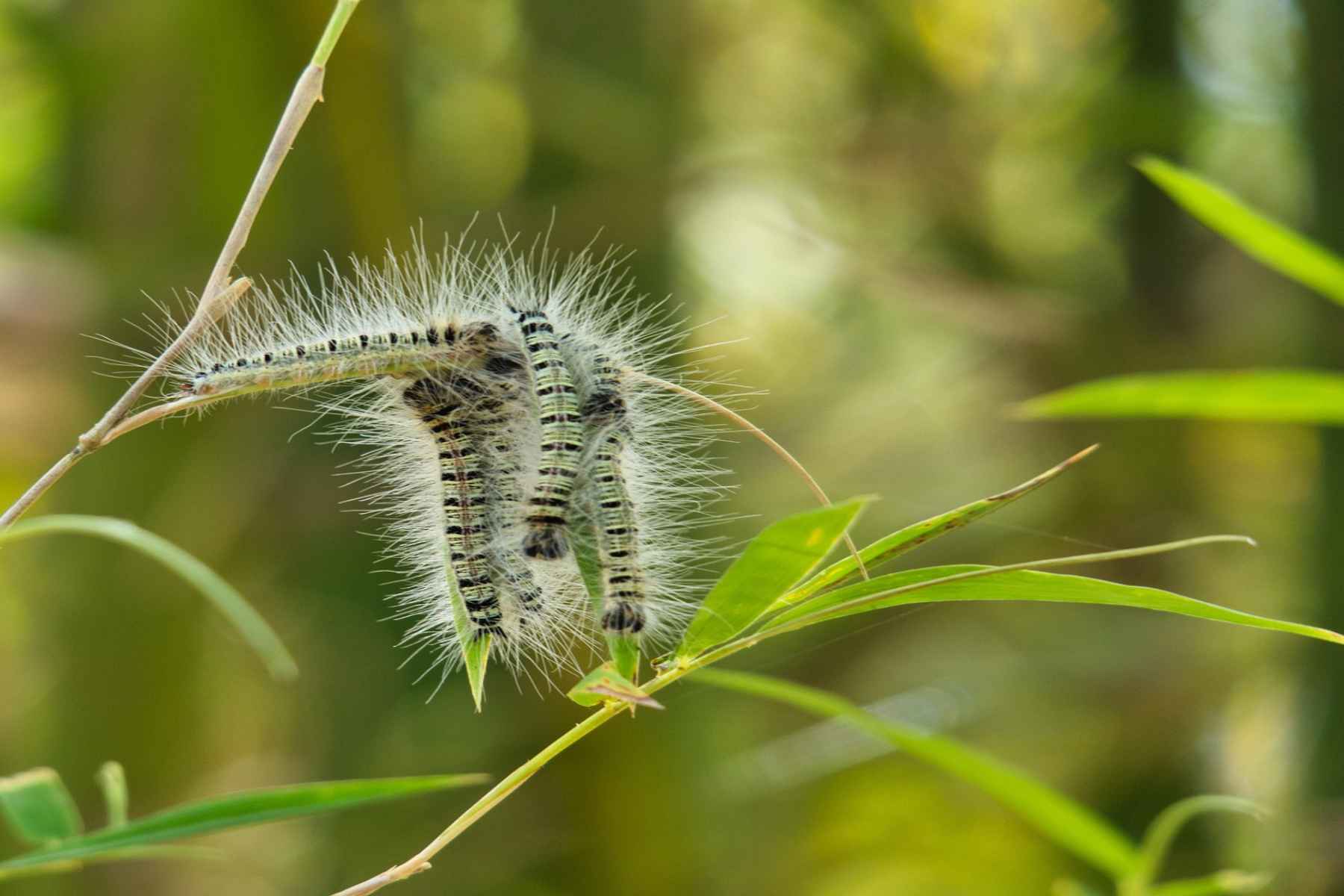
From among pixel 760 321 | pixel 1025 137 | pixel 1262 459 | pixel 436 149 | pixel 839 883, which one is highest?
pixel 436 149

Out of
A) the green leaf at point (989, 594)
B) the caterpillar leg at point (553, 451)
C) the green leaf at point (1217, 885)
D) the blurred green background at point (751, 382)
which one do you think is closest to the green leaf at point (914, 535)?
the green leaf at point (989, 594)

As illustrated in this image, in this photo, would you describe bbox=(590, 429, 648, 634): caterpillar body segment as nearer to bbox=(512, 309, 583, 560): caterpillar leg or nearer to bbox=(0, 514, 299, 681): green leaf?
bbox=(512, 309, 583, 560): caterpillar leg

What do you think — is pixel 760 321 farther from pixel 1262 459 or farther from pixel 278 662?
pixel 278 662

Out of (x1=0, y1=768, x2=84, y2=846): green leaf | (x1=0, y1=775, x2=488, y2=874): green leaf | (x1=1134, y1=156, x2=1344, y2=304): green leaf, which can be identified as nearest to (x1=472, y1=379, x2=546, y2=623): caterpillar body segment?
(x1=0, y1=775, x2=488, y2=874): green leaf

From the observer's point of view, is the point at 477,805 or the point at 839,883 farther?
the point at 839,883

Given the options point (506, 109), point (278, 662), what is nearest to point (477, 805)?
point (278, 662)

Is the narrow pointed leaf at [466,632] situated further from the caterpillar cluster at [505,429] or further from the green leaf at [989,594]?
the green leaf at [989,594]
